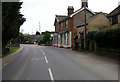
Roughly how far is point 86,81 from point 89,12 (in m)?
31.5

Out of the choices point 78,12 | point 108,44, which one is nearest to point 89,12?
point 78,12

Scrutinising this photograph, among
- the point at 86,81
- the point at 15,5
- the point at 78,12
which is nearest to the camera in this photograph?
the point at 86,81

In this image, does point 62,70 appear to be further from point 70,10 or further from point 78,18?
point 70,10

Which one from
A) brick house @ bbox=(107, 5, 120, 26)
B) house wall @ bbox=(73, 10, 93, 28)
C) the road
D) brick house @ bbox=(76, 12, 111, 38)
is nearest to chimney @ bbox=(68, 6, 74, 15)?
house wall @ bbox=(73, 10, 93, 28)

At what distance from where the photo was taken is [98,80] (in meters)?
6.73

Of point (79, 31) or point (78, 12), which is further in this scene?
point (78, 12)

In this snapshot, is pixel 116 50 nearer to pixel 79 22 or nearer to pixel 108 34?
pixel 108 34

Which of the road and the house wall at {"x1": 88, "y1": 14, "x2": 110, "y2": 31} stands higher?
the house wall at {"x1": 88, "y1": 14, "x2": 110, "y2": 31}

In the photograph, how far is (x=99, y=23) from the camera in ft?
91.4

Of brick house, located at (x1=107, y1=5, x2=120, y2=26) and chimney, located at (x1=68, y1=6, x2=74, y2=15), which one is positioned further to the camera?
chimney, located at (x1=68, y1=6, x2=74, y2=15)

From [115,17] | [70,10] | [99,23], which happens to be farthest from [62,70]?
[70,10]

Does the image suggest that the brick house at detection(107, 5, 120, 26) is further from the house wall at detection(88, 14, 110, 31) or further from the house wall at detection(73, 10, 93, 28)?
the house wall at detection(73, 10, 93, 28)

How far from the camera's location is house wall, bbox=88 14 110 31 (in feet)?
87.0

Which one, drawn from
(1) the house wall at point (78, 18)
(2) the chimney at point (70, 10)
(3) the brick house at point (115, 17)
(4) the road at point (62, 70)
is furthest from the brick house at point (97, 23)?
(4) the road at point (62, 70)
